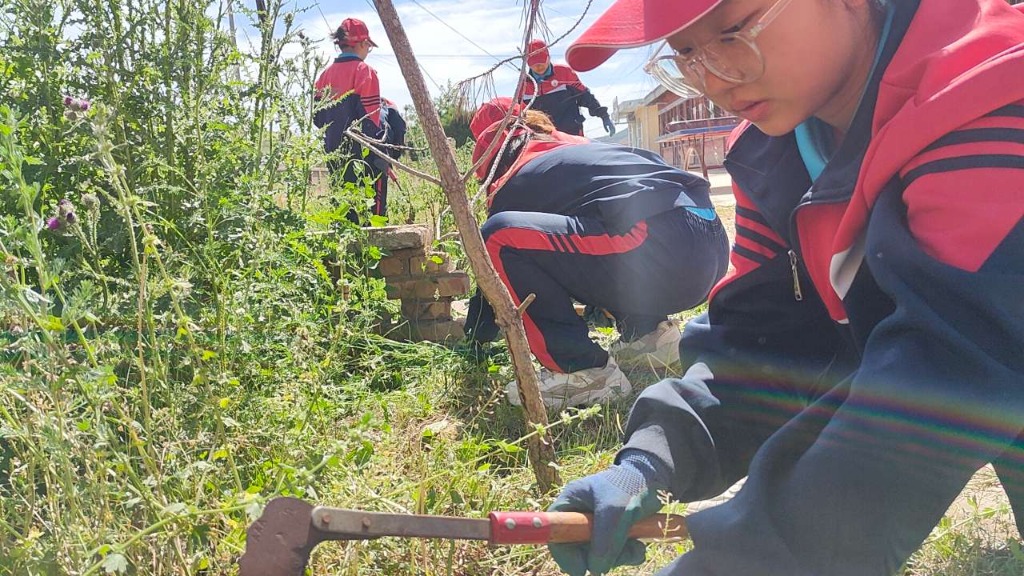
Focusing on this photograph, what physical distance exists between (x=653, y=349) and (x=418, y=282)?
1096mm

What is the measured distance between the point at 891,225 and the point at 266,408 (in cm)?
165

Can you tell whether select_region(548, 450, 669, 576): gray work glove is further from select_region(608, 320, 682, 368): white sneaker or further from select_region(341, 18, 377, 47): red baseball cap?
select_region(341, 18, 377, 47): red baseball cap

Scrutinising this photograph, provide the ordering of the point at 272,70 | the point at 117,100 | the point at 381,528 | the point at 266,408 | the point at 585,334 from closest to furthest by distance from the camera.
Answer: the point at 381,528 < the point at 117,100 < the point at 266,408 < the point at 272,70 < the point at 585,334

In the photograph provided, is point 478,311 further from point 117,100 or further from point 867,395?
point 867,395

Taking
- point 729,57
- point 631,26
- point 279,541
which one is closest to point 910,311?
point 729,57

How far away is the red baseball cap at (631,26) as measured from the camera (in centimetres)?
115

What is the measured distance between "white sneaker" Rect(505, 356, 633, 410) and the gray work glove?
155cm

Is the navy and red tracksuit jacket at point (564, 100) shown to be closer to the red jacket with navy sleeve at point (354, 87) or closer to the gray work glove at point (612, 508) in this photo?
the red jacket with navy sleeve at point (354, 87)

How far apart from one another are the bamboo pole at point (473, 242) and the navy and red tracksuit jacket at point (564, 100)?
7.24ft

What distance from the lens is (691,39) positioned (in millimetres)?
1243

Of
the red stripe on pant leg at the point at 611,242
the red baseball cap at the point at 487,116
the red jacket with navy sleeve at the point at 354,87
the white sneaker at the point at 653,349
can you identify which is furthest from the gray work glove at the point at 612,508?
the red jacket with navy sleeve at the point at 354,87

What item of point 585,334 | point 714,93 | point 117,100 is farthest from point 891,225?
point 585,334

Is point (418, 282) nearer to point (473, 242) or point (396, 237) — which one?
point (396, 237)

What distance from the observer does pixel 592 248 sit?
3172 millimetres
